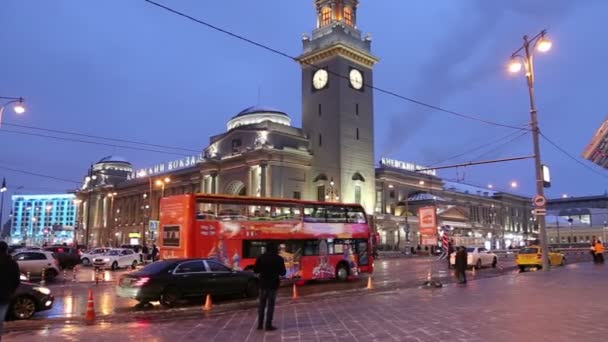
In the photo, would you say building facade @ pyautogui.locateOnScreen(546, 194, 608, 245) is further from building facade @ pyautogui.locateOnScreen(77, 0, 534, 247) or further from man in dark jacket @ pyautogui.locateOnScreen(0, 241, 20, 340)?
man in dark jacket @ pyautogui.locateOnScreen(0, 241, 20, 340)

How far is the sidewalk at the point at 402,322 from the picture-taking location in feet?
34.0

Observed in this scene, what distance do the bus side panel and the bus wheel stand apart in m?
8.78

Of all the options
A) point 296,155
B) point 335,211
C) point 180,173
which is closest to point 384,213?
point 296,155

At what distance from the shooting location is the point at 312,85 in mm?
79125

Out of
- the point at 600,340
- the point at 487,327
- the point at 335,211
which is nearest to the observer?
the point at 600,340

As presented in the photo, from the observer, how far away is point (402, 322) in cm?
1208

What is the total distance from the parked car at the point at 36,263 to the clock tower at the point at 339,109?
4650cm

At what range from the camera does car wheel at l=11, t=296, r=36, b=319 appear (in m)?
13.8

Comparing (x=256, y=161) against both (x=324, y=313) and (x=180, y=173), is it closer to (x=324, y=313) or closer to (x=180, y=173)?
(x=180, y=173)

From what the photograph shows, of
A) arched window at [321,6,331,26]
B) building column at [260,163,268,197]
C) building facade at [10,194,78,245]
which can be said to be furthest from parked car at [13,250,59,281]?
building facade at [10,194,78,245]

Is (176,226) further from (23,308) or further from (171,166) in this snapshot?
(171,166)

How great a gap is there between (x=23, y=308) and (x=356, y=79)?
66964 millimetres

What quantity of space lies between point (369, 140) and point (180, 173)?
38.0 metres

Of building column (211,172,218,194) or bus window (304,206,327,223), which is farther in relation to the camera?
building column (211,172,218,194)
